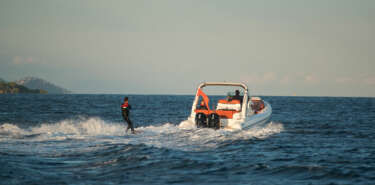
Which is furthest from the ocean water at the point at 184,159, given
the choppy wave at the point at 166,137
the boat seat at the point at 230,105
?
the boat seat at the point at 230,105

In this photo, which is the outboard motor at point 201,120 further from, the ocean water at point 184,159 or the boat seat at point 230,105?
the boat seat at point 230,105

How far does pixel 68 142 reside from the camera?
15.0 m

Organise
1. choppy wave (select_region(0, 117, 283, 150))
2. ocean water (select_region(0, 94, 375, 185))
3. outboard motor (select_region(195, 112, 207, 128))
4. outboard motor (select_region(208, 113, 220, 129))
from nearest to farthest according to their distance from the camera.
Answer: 1. ocean water (select_region(0, 94, 375, 185))
2. choppy wave (select_region(0, 117, 283, 150))
3. outboard motor (select_region(208, 113, 220, 129))
4. outboard motor (select_region(195, 112, 207, 128))

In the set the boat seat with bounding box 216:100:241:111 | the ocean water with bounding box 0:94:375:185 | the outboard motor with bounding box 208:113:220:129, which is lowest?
the ocean water with bounding box 0:94:375:185

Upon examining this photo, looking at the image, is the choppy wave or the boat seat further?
the boat seat

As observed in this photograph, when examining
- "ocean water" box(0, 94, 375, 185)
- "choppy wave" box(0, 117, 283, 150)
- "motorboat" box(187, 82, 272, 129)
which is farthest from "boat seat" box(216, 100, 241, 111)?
"ocean water" box(0, 94, 375, 185)

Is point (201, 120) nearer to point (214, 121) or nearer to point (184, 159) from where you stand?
point (214, 121)

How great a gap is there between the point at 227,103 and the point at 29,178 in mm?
12502

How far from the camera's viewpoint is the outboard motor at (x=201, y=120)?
18078 millimetres

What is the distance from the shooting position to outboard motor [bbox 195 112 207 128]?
1808 centimetres

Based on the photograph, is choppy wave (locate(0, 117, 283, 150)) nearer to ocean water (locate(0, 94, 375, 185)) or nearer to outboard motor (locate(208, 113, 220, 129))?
ocean water (locate(0, 94, 375, 185))

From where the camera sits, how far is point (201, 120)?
18125 mm

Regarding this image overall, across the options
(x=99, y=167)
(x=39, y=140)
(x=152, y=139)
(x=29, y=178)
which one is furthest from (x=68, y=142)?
(x=29, y=178)

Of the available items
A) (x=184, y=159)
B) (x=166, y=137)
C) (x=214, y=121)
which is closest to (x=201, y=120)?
(x=214, y=121)
